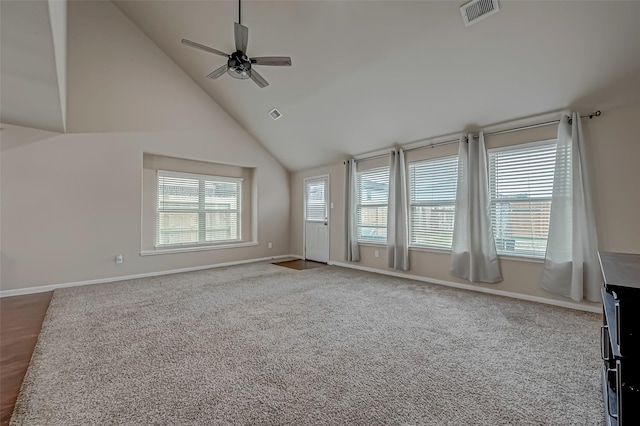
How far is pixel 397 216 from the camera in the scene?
518cm

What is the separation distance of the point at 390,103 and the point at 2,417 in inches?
195

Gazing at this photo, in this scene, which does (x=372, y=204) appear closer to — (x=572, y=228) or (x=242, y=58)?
(x=572, y=228)

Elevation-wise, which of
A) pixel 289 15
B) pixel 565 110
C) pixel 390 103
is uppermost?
pixel 289 15

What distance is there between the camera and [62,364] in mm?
2111

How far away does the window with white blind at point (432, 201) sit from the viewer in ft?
15.1

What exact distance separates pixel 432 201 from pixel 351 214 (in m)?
1.76

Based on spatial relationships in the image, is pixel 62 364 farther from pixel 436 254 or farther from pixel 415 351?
pixel 436 254

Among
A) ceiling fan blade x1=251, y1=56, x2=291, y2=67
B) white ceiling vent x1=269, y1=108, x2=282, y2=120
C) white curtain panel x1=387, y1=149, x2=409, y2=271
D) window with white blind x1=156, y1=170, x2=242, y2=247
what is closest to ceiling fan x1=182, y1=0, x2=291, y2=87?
ceiling fan blade x1=251, y1=56, x2=291, y2=67

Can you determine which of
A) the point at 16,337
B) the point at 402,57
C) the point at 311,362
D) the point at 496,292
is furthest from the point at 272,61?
the point at 496,292

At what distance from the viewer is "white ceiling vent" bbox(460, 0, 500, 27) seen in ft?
8.86

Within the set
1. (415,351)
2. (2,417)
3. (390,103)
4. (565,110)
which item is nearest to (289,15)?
(390,103)

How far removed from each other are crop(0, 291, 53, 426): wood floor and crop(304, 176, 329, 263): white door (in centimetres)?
479

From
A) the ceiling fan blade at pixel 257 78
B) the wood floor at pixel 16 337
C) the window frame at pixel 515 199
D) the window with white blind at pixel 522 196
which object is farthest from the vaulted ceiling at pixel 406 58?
the wood floor at pixel 16 337

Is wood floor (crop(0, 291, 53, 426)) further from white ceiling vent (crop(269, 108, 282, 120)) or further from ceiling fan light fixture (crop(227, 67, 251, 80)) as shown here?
white ceiling vent (crop(269, 108, 282, 120))
